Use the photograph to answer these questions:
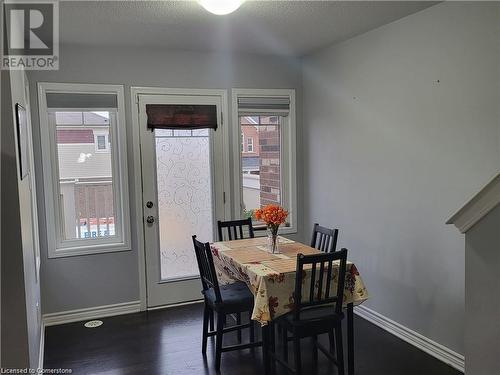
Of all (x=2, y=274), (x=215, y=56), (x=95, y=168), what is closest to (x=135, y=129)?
(x=95, y=168)

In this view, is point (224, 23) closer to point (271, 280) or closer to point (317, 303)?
point (271, 280)

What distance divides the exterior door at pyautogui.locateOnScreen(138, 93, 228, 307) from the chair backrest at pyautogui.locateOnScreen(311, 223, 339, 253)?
4.26 feet

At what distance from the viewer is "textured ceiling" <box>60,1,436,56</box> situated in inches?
120

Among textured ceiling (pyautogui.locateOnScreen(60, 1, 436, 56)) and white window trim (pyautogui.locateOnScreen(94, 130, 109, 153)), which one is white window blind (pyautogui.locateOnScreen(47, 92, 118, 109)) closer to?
white window trim (pyautogui.locateOnScreen(94, 130, 109, 153))

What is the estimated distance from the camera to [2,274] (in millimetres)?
1996

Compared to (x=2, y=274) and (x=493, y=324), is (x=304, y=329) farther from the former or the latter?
(x=2, y=274)

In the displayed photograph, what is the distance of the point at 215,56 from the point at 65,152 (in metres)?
1.76

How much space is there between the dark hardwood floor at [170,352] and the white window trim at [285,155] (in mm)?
1329

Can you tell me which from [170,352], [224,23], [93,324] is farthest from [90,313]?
[224,23]

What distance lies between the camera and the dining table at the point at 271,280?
2.79 meters

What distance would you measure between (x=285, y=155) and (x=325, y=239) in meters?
1.59

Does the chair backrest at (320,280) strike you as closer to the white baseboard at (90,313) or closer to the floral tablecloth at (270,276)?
the floral tablecloth at (270,276)

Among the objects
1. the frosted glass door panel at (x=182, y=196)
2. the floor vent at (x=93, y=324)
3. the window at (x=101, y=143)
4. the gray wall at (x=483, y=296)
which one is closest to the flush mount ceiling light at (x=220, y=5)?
the gray wall at (x=483, y=296)

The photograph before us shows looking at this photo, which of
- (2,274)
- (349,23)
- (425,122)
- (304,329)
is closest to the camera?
(2,274)
